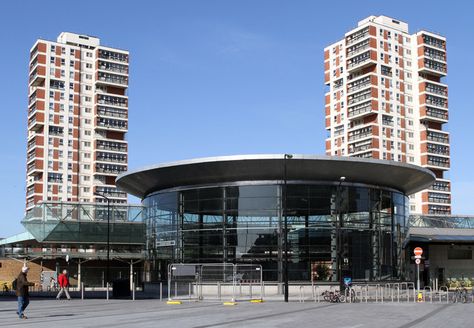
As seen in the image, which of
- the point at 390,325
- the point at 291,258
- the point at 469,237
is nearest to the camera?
the point at 390,325

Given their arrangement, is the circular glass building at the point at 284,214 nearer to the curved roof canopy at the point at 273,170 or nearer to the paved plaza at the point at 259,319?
the curved roof canopy at the point at 273,170

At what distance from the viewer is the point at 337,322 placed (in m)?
22.4

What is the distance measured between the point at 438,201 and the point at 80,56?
2841 inches

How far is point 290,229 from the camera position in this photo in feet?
153

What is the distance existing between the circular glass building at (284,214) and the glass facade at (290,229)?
0.07 meters

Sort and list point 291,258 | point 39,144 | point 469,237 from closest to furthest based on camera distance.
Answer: point 291,258, point 469,237, point 39,144

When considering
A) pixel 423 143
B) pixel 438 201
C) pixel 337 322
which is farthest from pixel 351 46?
pixel 337 322

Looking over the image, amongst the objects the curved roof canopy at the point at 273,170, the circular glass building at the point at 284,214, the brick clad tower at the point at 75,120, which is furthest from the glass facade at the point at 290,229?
the brick clad tower at the point at 75,120

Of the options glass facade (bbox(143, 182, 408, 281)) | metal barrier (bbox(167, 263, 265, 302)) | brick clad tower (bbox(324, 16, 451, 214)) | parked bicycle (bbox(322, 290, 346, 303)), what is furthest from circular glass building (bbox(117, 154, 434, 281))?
brick clad tower (bbox(324, 16, 451, 214))

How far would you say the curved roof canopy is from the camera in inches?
1813

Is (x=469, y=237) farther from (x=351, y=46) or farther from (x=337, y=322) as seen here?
(x=351, y=46)

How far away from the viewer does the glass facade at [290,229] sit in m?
46.2

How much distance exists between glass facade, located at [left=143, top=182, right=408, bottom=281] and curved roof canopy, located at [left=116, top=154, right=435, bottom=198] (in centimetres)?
59

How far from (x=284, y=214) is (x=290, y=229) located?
1.20 metres
